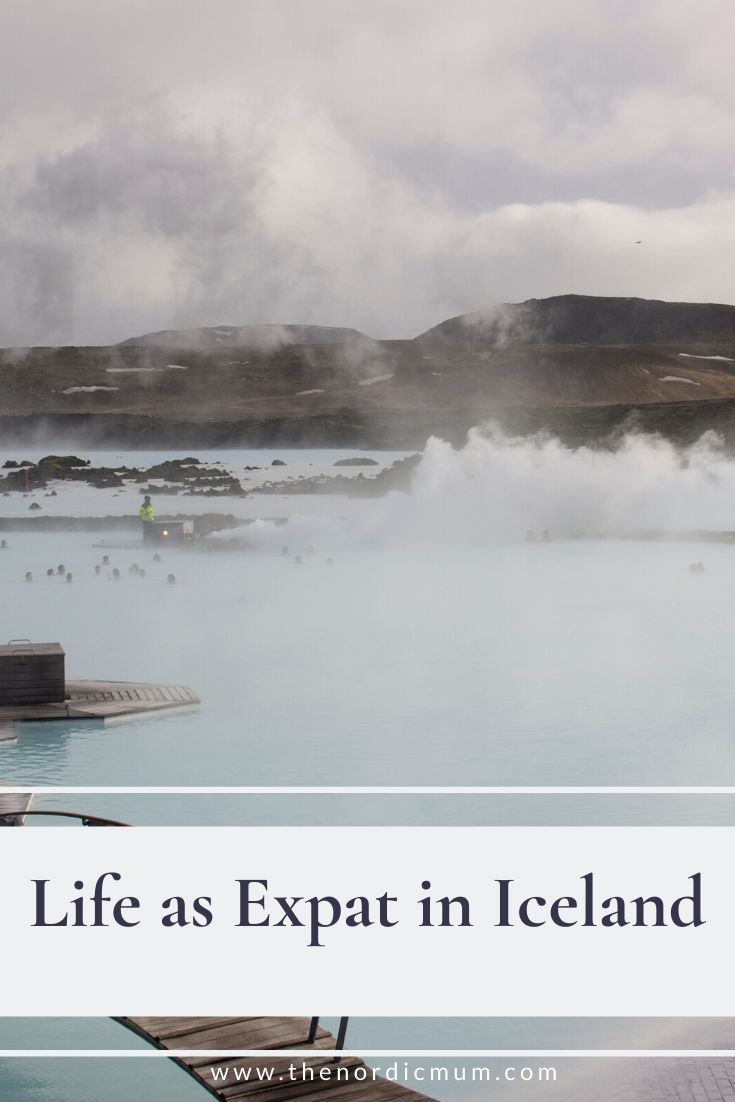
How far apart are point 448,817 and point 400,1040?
8.96 ft

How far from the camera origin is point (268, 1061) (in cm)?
407

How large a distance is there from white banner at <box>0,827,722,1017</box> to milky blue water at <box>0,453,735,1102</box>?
43cm

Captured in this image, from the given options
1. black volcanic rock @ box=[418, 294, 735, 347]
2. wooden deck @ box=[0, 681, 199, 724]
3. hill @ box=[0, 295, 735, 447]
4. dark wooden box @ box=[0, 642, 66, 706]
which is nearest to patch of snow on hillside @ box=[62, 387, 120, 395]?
hill @ box=[0, 295, 735, 447]

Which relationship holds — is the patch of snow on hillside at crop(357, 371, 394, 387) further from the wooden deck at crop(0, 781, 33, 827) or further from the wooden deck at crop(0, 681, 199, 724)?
the wooden deck at crop(0, 781, 33, 827)

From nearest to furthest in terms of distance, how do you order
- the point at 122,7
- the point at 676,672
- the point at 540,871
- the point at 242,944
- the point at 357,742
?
the point at 242,944 < the point at 540,871 < the point at 357,742 < the point at 676,672 < the point at 122,7

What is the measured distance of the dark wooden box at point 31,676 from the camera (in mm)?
9750

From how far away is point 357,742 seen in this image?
989 centimetres

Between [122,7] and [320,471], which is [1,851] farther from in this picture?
[320,471]

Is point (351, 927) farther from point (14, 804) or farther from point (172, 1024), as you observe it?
point (14, 804)

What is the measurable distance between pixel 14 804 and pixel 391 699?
17.0ft

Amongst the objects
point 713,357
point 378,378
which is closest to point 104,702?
point 378,378

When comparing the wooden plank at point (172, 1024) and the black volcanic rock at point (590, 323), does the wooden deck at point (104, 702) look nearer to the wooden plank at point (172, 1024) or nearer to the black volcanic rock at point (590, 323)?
the wooden plank at point (172, 1024)

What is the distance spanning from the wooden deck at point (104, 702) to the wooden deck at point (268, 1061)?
531cm

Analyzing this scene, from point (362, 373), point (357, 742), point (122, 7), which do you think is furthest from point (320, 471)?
point (357, 742)
